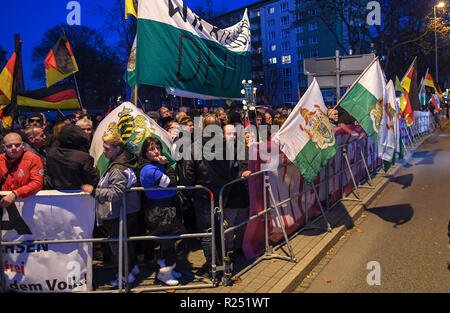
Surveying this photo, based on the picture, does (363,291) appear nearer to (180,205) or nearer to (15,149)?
(180,205)

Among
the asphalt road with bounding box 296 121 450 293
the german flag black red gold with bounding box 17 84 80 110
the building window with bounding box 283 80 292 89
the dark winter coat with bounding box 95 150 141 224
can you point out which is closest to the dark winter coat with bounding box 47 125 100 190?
the dark winter coat with bounding box 95 150 141 224

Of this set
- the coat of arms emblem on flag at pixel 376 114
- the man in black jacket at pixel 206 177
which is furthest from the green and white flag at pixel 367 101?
the man in black jacket at pixel 206 177

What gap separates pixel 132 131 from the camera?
218 inches

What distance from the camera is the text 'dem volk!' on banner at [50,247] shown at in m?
4.27

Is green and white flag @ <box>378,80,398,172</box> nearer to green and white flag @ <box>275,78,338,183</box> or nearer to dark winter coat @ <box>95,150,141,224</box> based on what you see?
green and white flag @ <box>275,78,338,183</box>

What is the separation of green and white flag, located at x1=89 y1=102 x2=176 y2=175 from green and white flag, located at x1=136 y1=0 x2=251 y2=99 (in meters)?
0.64

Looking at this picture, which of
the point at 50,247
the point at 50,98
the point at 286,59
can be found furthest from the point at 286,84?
the point at 50,247

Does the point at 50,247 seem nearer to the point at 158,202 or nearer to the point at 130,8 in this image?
the point at 158,202

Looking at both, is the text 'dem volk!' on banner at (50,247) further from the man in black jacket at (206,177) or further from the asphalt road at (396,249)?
the asphalt road at (396,249)

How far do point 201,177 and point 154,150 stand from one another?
634 mm

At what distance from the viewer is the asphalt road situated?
4.71m

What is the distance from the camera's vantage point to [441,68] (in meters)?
47.0

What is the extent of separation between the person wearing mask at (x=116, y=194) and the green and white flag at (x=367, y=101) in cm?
440

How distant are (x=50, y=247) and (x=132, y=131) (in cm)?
188
